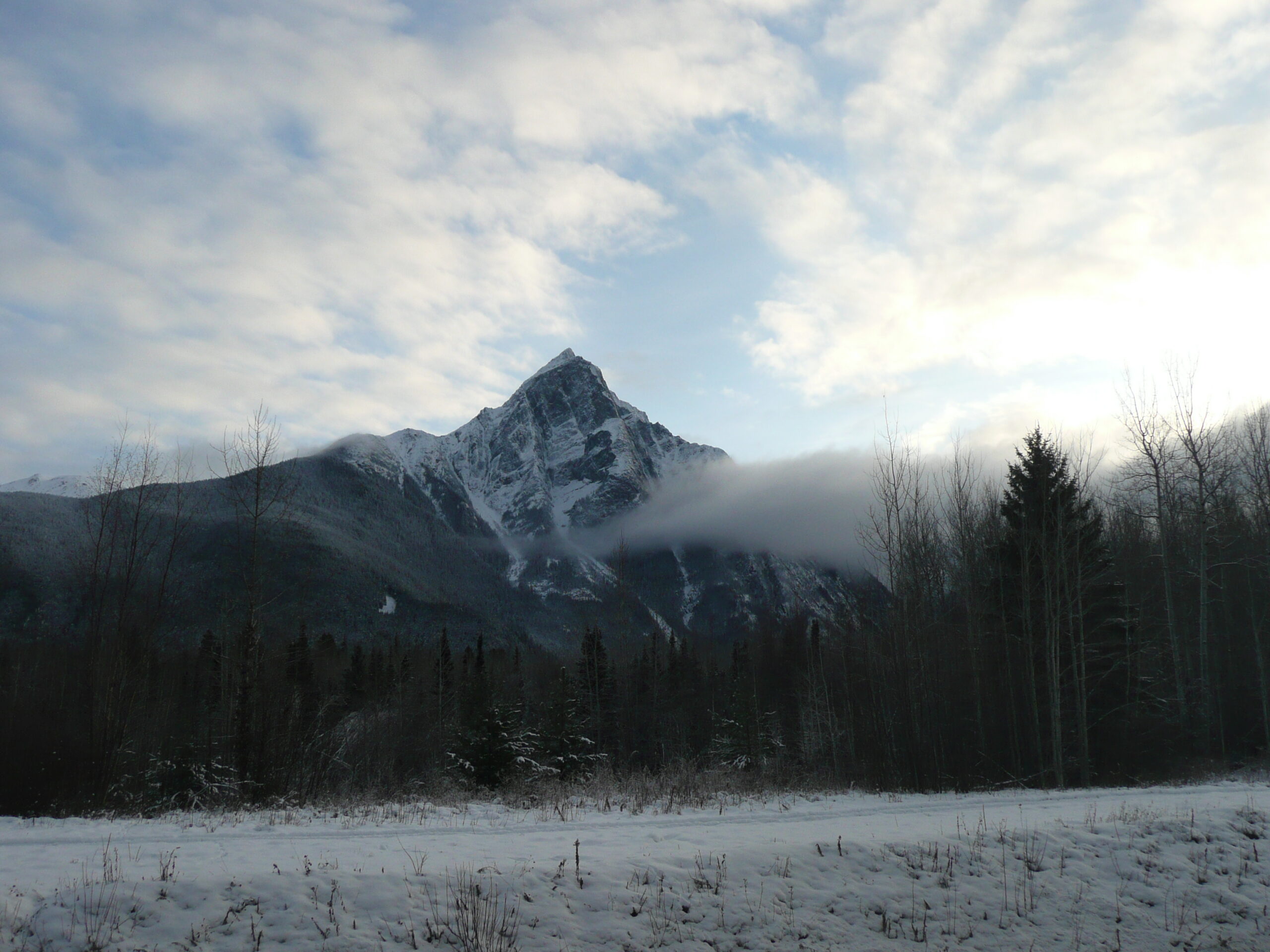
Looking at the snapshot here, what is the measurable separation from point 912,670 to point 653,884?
59.3ft

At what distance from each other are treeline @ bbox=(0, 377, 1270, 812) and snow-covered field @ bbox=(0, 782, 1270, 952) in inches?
263

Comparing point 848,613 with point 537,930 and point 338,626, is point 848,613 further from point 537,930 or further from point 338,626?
point 338,626

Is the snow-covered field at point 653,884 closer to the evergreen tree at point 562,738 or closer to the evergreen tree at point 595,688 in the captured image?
the evergreen tree at point 562,738

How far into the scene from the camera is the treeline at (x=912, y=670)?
19172mm

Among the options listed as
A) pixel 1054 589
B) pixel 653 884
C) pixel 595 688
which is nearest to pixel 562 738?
pixel 595 688

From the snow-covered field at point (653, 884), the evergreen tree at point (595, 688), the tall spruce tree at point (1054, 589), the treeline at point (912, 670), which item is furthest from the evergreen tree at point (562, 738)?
the snow-covered field at point (653, 884)

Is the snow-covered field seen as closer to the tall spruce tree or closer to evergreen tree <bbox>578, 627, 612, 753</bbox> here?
the tall spruce tree

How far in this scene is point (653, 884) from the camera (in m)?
8.49

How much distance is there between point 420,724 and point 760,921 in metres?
33.9

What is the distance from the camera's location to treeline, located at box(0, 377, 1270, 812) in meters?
19.2

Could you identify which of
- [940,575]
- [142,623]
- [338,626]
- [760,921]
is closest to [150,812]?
[142,623]

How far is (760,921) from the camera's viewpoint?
8.19 metres

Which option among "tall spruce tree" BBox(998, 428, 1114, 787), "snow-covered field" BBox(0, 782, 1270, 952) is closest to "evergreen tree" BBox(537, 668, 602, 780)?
"tall spruce tree" BBox(998, 428, 1114, 787)

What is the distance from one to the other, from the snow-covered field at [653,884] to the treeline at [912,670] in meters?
6.67
